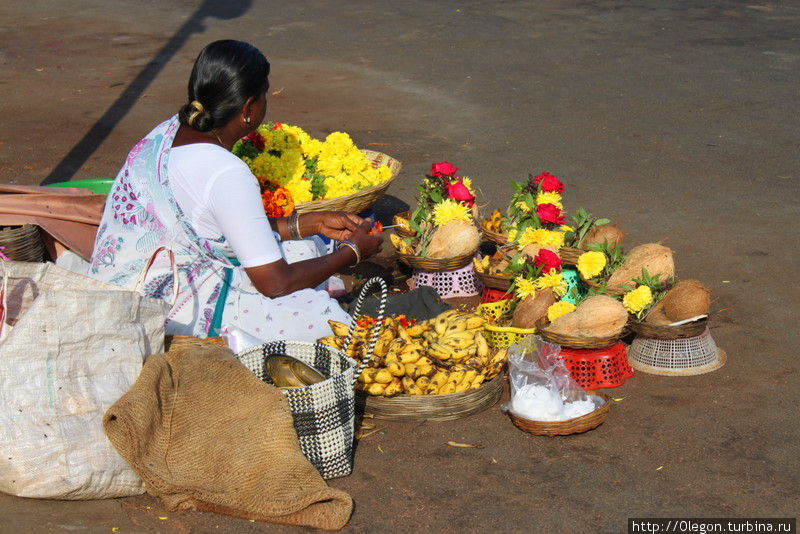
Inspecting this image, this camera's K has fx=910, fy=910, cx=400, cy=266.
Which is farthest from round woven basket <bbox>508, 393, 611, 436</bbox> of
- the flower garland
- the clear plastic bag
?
the flower garland

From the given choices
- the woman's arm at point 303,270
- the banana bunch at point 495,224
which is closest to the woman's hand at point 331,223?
the woman's arm at point 303,270

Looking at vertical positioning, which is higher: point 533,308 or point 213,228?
point 213,228

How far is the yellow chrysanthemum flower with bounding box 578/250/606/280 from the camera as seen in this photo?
14.5 ft

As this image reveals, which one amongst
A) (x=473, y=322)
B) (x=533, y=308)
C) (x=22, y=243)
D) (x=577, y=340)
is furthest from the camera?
(x=22, y=243)

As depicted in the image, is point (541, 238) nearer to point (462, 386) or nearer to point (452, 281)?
point (452, 281)

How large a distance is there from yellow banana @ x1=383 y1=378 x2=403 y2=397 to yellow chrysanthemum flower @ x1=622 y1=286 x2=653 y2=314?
118 centimetres

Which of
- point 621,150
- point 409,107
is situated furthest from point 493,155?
point 409,107

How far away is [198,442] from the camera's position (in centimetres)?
318

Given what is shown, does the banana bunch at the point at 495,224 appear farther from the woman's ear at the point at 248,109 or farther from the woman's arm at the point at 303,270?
the woman's ear at the point at 248,109

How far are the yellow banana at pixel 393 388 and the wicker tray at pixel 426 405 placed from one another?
0.08 ft

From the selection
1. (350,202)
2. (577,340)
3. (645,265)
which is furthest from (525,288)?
(350,202)

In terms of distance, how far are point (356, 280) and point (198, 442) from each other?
7.88ft

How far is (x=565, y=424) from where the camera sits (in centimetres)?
370

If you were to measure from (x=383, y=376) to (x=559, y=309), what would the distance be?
95cm
